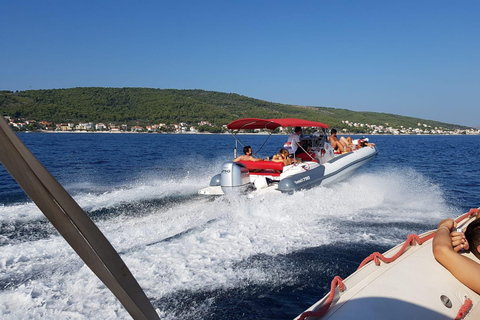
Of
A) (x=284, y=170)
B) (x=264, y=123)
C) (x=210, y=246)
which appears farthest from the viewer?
(x=264, y=123)

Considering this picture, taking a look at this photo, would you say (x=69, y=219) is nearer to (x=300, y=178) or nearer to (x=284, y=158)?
(x=300, y=178)

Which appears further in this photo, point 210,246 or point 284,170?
point 284,170

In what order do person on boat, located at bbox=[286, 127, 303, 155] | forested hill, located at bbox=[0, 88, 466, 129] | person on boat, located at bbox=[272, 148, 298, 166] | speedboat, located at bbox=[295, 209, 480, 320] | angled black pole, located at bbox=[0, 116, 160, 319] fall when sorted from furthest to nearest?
forested hill, located at bbox=[0, 88, 466, 129] → person on boat, located at bbox=[286, 127, 303, 155] → person on boat, located at bbox=[272, 148, 298, 166] → speedboat, located at bbox=[295, 209, 480, 320] → angled black pole, located at bbox=[0, 116, 160, 319]

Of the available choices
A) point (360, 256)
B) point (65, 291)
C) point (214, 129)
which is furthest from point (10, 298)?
point (214, 129)

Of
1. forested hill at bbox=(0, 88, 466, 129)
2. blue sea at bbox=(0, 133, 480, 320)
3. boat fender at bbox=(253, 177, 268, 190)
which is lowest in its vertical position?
blue sea at bbox=(0, 133, 480, 320)

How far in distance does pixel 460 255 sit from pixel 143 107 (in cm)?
9307

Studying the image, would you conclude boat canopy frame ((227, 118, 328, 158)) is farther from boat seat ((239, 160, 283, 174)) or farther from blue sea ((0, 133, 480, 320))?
blue sea ((0, 133, 480, 320))

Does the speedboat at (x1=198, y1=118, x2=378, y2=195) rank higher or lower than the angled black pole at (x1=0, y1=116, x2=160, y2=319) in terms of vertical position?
lower

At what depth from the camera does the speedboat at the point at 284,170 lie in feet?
26.1

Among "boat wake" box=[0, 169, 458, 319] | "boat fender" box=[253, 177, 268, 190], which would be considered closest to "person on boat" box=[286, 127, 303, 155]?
"boat wake" box=[0, 169, 458, 319]

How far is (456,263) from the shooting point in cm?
231

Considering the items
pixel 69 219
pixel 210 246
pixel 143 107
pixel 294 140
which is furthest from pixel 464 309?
Result: pixel 143 107

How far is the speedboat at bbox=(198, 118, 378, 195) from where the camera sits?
26.1ft

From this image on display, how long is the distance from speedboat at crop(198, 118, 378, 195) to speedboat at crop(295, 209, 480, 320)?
5.36 meters
